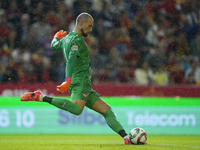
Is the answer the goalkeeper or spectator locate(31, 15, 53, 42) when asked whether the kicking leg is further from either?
spectator locate(31, 15, 53, 42)

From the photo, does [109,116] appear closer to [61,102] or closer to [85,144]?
[85,144]

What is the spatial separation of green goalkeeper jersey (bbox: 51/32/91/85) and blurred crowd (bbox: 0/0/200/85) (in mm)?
5638

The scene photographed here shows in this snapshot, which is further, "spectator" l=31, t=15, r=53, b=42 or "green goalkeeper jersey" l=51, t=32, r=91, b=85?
"spectator" l=31, t=15, r=53, b=42

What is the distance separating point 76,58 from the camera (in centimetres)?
624

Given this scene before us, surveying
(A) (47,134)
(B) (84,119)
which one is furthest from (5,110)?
(B) (84,119)

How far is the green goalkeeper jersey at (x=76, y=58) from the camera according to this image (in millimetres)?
6211

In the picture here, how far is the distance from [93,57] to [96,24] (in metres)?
1.62

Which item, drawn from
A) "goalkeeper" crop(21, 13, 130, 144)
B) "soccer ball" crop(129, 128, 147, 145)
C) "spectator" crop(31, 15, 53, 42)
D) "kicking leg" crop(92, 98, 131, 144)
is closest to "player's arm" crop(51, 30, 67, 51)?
"goalkeeper" crop(21, 13, 130, 144)

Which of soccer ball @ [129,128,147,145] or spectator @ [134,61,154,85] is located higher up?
spectator @ [134,61,154,85]

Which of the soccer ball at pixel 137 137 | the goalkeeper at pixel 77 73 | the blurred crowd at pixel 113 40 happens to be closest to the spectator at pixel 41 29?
the blurred crowd at pixel 113 40

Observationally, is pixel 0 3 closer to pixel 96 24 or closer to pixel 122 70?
pixel 96 24

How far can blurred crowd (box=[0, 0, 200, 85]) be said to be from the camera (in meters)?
12.4

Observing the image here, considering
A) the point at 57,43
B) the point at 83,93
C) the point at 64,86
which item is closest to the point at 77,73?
the point at 83,93

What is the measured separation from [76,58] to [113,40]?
7.42 meters
